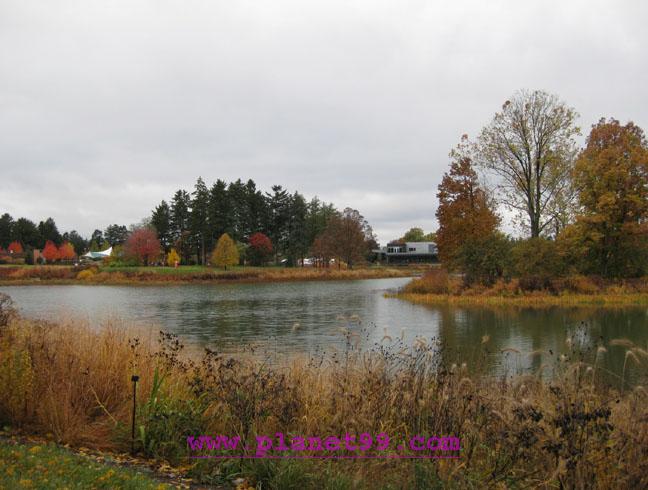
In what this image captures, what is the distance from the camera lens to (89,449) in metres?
5.54

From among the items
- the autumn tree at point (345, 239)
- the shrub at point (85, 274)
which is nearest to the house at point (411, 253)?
the autumn tree at point (345, 239)

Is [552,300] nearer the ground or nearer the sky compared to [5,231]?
nearer the ground

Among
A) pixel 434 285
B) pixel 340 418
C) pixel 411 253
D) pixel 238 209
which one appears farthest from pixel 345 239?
pixel 340 418

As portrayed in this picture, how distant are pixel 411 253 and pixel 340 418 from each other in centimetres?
11786

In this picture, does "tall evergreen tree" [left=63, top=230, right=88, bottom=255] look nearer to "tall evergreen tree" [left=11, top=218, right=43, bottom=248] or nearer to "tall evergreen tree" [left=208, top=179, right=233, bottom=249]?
"tall evergreen tree" [left=11, top=218, right=43, bottom=248]

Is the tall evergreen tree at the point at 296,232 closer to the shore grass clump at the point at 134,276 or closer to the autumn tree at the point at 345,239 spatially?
the autumn tree at the point at 345,239

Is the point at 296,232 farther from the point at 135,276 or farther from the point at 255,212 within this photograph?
the point at 135,276

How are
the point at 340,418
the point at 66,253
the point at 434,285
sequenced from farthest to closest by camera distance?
the point at 66,253 < the point at 434,285 < the point at 340,418

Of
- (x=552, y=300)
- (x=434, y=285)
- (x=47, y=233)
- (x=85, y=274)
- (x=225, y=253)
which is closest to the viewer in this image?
(x=552, y=300)

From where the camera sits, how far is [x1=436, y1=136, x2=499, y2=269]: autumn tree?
122 ft

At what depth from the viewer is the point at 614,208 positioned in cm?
3088

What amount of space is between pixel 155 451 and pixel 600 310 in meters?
25.6

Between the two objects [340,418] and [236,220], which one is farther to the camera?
[236,220]

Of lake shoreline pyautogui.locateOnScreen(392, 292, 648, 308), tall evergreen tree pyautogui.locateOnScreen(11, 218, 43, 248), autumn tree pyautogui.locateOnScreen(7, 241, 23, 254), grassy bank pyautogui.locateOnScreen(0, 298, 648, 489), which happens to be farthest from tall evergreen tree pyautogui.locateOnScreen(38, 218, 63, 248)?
grassy bank pyautogui.locateOnScreen(0, 298, 648, 489)
